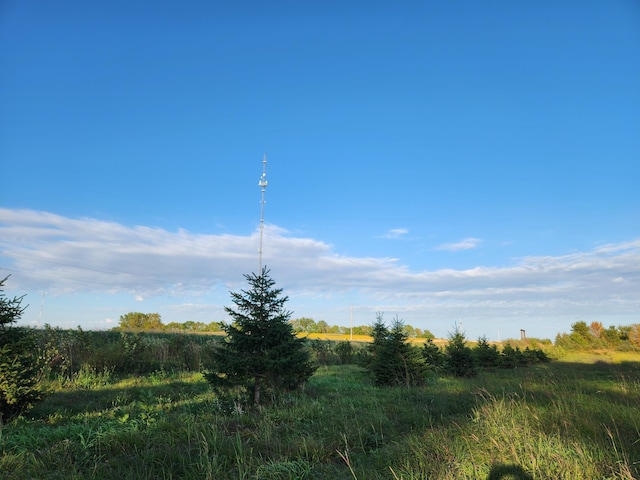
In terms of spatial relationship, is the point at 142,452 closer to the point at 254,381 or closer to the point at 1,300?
the point at 254,381

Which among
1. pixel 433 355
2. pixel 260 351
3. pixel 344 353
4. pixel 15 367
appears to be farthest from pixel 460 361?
pixel 15 367

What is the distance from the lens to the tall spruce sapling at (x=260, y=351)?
742 centimetres

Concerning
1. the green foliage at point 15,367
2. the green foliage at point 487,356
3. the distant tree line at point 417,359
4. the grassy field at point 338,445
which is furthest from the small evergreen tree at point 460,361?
the green foliage at point 15,367

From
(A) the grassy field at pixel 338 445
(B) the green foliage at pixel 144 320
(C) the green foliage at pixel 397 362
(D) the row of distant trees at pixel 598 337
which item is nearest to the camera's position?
(A) the grassy field at pixel 338 445

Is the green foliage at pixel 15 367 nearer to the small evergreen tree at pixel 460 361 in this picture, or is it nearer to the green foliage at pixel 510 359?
the small evergreen tree at pixel 460 361

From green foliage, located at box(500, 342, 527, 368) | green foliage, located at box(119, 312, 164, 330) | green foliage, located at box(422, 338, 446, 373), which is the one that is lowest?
green foliage, located at box(500, 342, 527, 368)

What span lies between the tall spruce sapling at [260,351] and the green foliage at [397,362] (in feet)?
15.2

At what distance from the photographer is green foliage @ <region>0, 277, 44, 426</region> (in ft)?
20.7

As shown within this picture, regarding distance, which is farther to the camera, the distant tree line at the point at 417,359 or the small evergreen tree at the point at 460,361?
the small evergreen tree at the point at 460,361

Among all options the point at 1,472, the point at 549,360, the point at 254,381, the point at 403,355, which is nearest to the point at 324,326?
the point at 549,360

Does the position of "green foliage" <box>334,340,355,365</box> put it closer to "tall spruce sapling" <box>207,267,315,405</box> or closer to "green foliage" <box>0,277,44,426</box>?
"tall spruce sapling" <box>207,267,315,405</box>

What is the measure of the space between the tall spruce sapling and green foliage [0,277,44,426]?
301 cm

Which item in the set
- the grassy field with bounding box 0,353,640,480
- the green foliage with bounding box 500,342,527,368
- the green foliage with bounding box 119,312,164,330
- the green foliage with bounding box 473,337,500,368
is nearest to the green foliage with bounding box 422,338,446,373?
the green foliage with bounding box 473,337,500,368

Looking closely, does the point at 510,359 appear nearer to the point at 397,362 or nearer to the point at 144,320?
the point at 397,362
